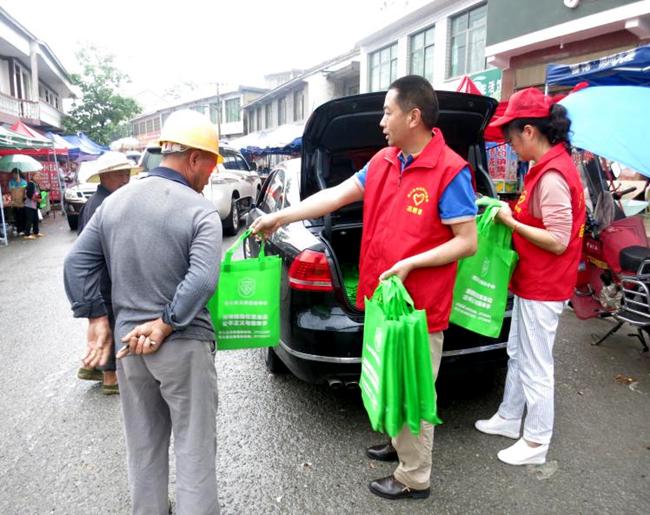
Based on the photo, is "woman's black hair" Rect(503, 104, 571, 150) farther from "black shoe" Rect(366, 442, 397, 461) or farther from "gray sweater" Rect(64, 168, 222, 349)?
"black shoe" Rect(366, 442, 397, 461)

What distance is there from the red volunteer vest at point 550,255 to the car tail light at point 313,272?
1057 mm

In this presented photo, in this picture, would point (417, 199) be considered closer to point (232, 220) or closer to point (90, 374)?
point (90, 374)

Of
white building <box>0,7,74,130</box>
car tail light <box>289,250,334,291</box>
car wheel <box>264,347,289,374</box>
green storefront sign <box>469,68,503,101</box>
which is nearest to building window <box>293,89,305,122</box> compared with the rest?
white building <box>0,7,74,130</box>

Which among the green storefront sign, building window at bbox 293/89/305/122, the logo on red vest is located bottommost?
the logo on red vest

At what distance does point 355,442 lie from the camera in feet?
9.71

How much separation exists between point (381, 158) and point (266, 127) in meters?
38.1

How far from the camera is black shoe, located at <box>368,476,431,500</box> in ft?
8.02

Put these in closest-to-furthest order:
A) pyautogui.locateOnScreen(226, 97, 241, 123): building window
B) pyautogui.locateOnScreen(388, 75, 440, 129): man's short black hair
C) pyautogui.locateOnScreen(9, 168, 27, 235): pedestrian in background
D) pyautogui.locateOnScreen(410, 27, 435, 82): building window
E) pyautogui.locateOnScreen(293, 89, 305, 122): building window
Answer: pyautogui.locateOnScreen(388, 75, 440, 129): man's short black hair, pyautogui.locateOnScreen(9, 168, 27, 235): pedestrian in background, pyautogui.locateOnScreen(410, 27, 435, 82): building window, pyautogui.locateOnScreen(293, 89, 305, 122): building window, pyautogui.locateOnScreen(226, 97, 241, 123): building window

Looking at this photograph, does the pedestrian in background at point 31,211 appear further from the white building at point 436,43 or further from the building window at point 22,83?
the building window at point 22,83

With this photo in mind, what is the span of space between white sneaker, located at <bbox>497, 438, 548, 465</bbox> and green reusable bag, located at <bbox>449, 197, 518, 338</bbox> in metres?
0.70

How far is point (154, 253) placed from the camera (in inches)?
69.7

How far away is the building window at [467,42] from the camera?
579 inches

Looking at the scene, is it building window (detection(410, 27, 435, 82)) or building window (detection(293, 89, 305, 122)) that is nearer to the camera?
building window (detection(410, 27, 435, 82))

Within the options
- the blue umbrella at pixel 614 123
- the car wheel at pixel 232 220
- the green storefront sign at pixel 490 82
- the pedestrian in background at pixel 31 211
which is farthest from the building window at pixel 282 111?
the blue umbrella at pixel 614 123
